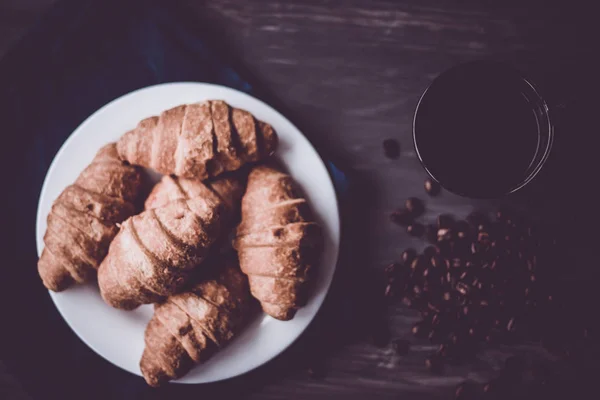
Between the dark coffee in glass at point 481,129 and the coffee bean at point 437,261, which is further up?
the dark coffee in glass at point 481,129

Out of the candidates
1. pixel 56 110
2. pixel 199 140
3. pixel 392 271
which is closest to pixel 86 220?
pixel 199 140

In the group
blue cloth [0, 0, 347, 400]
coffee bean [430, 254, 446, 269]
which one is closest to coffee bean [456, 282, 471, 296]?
coffee bean [430, 254, 446, 269]

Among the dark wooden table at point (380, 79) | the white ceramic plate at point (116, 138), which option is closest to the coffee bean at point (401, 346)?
the dark wooden table at point (380, 79)

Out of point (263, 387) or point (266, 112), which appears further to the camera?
point (263, 387)

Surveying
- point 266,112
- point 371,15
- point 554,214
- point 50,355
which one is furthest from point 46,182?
point 554,214

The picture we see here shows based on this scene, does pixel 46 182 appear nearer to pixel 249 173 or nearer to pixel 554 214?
pixel 249 173

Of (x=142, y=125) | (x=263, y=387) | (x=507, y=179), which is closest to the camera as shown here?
(x=507, y=179)

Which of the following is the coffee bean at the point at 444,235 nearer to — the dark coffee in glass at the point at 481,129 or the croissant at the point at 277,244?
the dark coffee in glass at the point at 481,129
